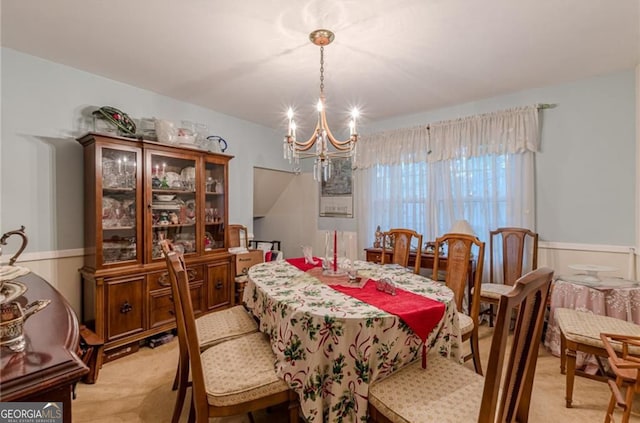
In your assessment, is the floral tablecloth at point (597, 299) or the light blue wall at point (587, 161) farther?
the light blue wall at point (587, 161)

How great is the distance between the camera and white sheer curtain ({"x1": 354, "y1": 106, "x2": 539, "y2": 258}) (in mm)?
3051

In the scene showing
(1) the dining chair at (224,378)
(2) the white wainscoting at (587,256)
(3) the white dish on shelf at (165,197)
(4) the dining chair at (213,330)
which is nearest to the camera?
(1) the dining chair at (224,378)

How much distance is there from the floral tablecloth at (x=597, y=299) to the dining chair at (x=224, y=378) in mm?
2229

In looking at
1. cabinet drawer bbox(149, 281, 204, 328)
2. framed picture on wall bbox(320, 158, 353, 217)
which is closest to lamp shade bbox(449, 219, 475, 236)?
framed picture on wall bbox(320, 158, 353, 217)

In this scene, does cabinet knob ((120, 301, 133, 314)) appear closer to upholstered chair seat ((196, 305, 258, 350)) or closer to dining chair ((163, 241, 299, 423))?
upholstered chair seat ((196, 305, 258, 350))

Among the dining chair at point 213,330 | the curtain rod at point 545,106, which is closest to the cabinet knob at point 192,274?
the dining chair at point 213,330

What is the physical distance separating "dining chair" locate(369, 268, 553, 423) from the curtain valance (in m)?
2.48

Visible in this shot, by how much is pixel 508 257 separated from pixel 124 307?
11.5 ft

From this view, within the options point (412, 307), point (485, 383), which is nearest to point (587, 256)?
point (412, 307)

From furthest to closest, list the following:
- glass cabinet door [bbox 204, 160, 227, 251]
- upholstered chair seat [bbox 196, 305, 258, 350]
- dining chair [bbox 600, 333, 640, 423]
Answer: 1. glass cabinet door [bbox 204, 160, 227, 251]
2. upholstered chair seat [bbox 196, 305, 258, 350]
3. dining chair [bbox 600, 333, 640, 423]

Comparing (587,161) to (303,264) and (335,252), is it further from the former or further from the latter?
(303,264)

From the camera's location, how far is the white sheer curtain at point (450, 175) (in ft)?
10.0

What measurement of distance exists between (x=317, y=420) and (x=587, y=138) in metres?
3.24

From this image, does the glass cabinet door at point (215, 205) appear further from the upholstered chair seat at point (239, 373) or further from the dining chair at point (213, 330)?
the upholstered chair seat at point (239, 373)
